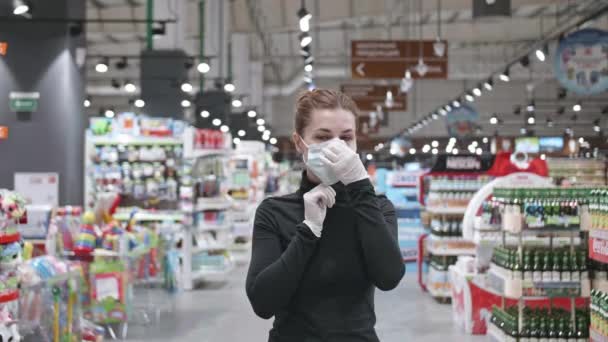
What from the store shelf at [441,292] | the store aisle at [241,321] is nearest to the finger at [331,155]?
the store aisle at [241,321]

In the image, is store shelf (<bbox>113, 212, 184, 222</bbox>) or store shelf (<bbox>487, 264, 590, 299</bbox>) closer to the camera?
store shelf (<bbox>487, 264, 590, 299</bbox>)

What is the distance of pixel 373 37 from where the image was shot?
30812mm

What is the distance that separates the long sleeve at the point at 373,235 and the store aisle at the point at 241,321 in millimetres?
6874

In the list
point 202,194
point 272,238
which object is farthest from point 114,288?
point 272,238

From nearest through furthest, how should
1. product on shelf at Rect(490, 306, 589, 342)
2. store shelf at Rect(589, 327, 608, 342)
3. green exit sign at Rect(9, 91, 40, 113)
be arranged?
store shelf at Rect(589, 327, 608, 342)
product on shelf at Rect(490, 306, 589, 342)
green exit sign at Rect(9, 91, 40, 113)

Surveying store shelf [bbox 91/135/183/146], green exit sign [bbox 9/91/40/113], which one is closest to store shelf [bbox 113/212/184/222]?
store shelf [bbox 91/135/183/146]

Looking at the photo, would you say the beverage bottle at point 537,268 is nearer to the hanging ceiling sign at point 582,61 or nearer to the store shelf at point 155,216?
the hanging ceiling sign at point 582,61

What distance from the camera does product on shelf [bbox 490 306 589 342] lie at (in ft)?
23.2

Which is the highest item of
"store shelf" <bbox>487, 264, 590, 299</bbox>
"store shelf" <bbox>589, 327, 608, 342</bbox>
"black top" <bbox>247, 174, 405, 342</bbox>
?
"black top" <bbox>247, 174, 405, 342</bbox>

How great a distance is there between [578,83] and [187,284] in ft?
21.0

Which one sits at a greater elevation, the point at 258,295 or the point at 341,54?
the point at 341,54

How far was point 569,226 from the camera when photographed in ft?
22.5

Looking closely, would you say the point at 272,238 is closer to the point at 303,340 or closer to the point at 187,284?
the point at 303,340

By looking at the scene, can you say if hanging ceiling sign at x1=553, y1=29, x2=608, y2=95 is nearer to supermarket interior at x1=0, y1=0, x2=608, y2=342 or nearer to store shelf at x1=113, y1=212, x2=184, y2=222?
supermarket interior at x1=0, y1=0, x2=608, y2=342
